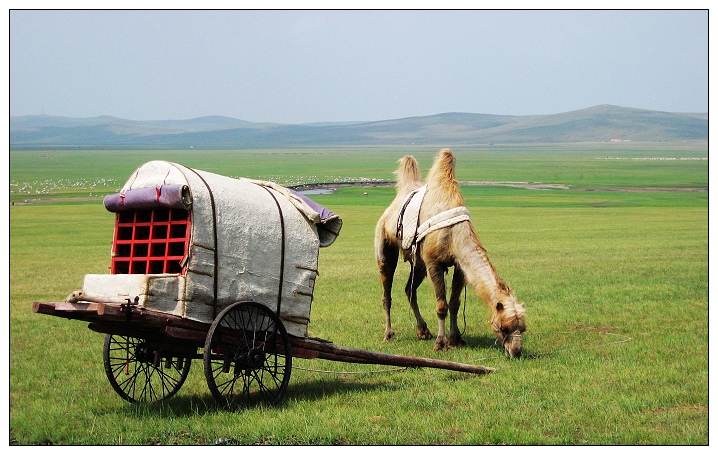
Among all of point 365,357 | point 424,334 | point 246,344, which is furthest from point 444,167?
point 246,344

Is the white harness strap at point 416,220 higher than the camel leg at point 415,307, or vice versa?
the white harness strap at point 416,220

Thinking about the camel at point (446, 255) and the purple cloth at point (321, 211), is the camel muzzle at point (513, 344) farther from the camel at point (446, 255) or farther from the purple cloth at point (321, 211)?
the purple cloth at point (321, 211)

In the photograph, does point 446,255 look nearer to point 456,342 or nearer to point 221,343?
point 456,342

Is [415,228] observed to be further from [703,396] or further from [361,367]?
[703,396]

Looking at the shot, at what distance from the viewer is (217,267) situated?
31.7 ft

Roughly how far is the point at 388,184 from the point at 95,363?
17.8 metres

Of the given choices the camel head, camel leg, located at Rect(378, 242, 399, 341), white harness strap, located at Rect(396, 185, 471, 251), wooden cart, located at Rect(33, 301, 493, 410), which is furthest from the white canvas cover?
camel leg, located at Rect(378, 242, 399, 341)

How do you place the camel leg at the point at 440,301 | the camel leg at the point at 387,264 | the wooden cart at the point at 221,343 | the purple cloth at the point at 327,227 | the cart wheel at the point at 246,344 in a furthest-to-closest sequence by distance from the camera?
the camel leg at the point at 387,264, the camel leg at the point at 440,301, the purple cloth at the point at 327,227, the cart wheel at the point at 246,344, the wooden cart at the point at 221,343

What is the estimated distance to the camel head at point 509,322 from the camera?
495 inches

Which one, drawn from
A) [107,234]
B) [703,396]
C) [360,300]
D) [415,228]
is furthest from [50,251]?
[703,396]

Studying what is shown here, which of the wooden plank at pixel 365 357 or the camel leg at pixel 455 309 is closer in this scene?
the wooden plank at pixel 365 357

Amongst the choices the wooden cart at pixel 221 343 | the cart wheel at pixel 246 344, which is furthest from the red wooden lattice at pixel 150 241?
the cart wheel at pixel 246 344

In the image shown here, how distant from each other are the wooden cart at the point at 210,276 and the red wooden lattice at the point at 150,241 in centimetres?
1

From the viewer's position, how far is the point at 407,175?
640 inches
